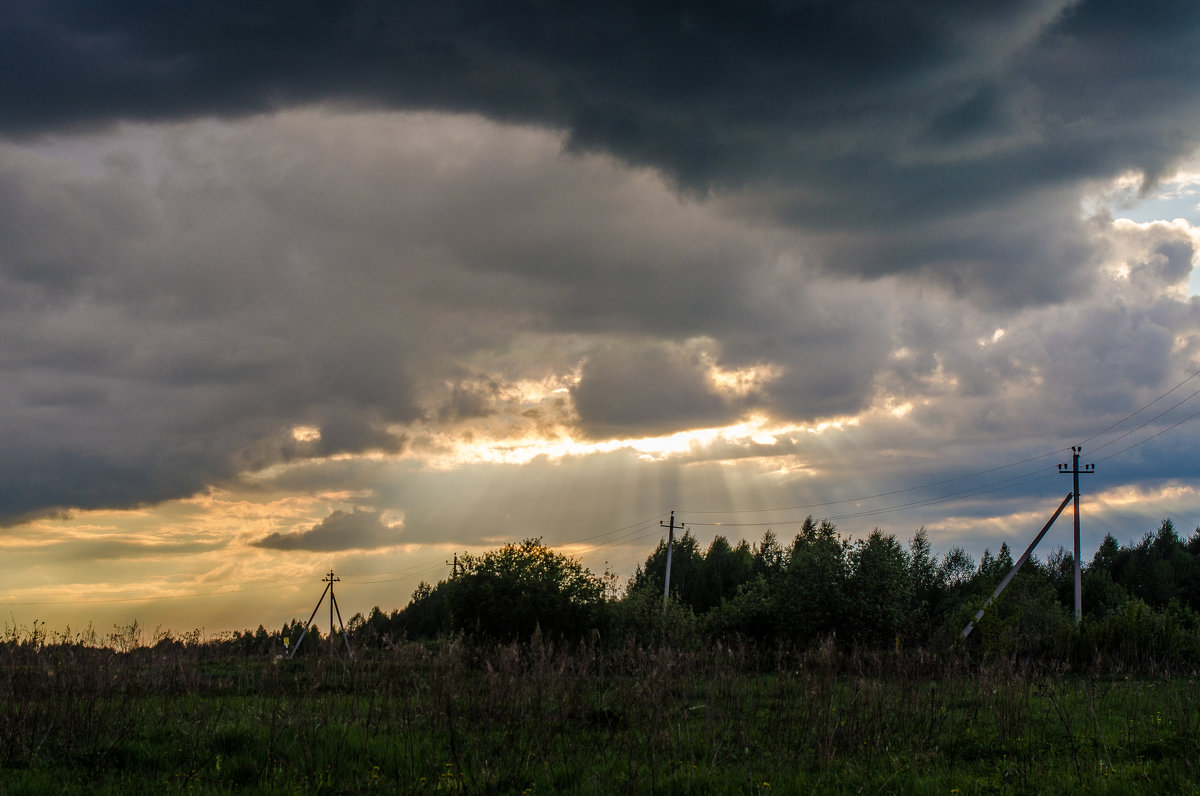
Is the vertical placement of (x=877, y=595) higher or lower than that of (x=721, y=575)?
higher

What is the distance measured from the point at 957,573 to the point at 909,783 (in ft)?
324

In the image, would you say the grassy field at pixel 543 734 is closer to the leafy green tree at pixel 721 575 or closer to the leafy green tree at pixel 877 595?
the leafy green tree at pixel 877 595

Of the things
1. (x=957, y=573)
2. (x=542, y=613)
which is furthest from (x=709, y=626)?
(x=957, y=573)

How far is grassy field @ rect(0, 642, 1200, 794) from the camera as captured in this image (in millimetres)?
9578

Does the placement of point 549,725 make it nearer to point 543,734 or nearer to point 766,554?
point 543,734

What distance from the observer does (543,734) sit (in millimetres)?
10117

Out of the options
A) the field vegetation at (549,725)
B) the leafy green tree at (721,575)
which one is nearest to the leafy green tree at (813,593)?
the field vegetation at (549,725)

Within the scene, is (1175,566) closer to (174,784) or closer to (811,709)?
(811,709)

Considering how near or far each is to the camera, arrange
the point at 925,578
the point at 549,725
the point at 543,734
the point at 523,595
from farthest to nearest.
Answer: the point at 925,578, the point at 523,595, the point at 549,725, the point at 543,734

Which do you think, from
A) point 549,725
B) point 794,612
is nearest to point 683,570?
point 794,612

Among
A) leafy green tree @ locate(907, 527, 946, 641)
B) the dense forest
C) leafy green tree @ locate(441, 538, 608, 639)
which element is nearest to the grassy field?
the dense forest

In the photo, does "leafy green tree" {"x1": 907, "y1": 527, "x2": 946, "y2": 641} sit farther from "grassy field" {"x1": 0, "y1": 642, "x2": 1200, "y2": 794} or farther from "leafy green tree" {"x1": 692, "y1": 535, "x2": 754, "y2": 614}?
"grassy field" {"x1": 0, "y1": 642, "x2": 1200, "y2": 794}

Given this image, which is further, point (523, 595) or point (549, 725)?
point (523, 595)

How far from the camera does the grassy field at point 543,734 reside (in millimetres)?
9578
